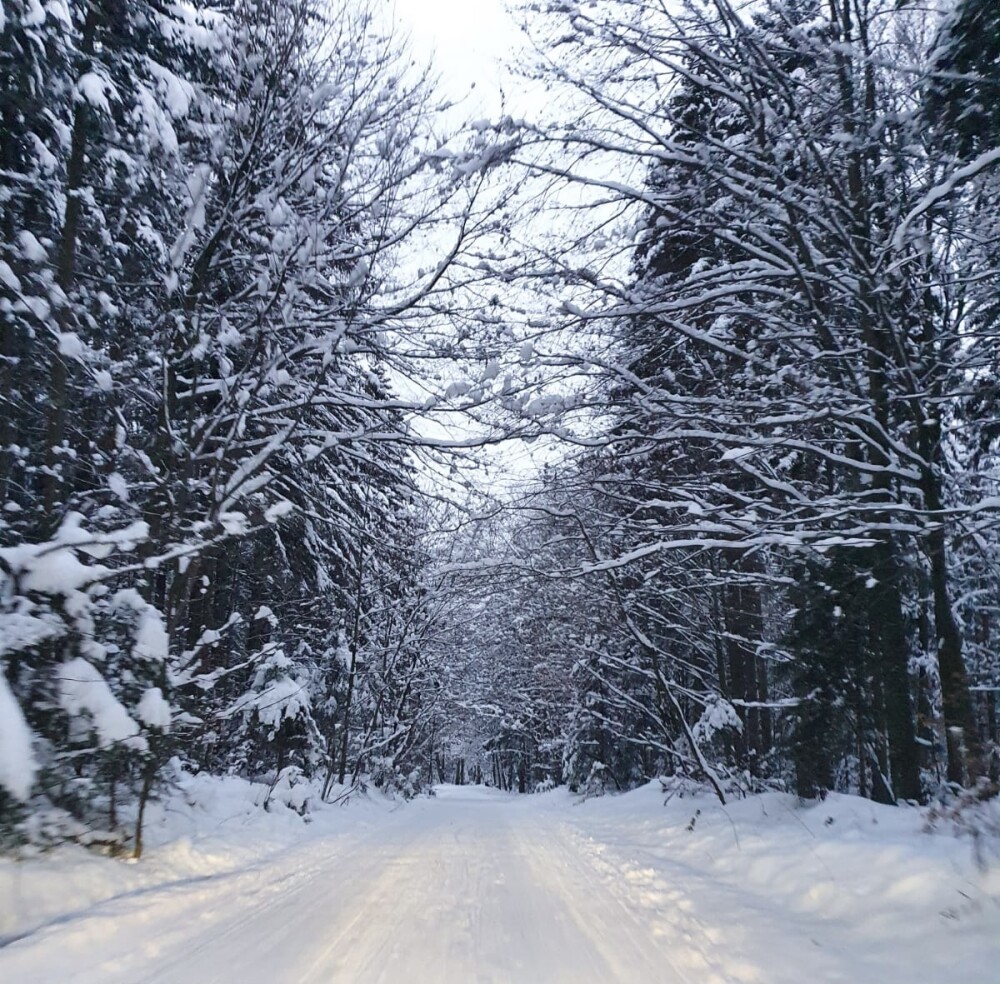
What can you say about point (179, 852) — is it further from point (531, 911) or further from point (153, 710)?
point (531, 911)

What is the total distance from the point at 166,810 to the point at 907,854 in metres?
7.33

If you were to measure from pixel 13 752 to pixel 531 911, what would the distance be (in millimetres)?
3955

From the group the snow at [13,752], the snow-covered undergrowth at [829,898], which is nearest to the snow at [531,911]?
the snow-covered undergrowth at [829,898]

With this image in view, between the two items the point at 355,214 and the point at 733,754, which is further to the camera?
the point at 733,754

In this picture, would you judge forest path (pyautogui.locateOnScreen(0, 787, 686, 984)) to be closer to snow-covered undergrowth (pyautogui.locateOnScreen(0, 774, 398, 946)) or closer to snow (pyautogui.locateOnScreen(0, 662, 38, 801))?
snow-covered undergrowth (pyautogui.locateOnScreen(0, 774, 398, 946))

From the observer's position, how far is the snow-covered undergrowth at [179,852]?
16.4 ft

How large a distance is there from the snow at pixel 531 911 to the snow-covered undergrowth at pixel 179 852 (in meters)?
0.02

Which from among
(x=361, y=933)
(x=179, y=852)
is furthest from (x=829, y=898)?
(x=179, y=852)

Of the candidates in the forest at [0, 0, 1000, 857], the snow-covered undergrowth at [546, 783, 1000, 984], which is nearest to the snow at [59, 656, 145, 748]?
the forest at [0, 0, 1000, 857]

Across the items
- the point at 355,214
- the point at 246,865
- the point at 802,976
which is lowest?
the point at 246,865

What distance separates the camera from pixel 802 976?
4.20 meters

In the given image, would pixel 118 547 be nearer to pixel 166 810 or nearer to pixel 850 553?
pixel 166 810

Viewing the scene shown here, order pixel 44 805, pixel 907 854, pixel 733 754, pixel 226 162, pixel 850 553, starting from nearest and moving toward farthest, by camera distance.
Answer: pixel 44 805, pixel 907 854, pixel 226 162, pixel 850 553, pixel 733 754

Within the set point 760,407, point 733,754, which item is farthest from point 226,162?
point 733,754
